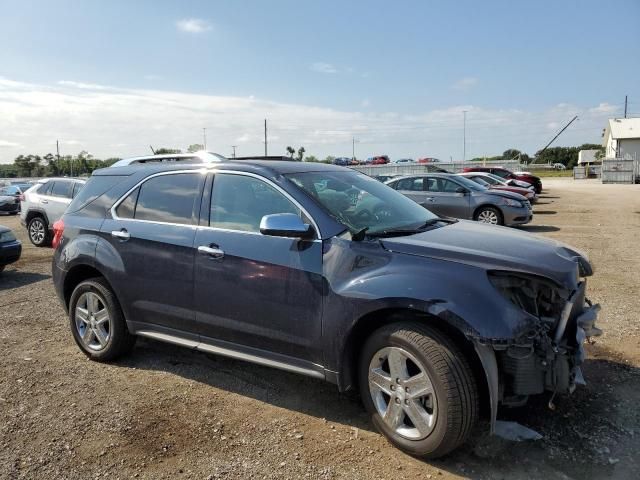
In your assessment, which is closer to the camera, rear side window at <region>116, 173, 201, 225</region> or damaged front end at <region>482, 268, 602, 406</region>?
damaged front end at <region>482, 268, 602, 406</region>

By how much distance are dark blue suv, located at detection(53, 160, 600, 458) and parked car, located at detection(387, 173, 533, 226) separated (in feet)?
32.3

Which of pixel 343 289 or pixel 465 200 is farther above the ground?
pixel 465 200

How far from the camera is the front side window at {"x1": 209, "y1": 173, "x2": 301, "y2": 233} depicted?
3.76 m

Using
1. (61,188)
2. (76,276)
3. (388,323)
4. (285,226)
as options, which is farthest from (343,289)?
(61,188)

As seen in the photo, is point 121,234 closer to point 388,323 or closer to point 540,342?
point 388,323

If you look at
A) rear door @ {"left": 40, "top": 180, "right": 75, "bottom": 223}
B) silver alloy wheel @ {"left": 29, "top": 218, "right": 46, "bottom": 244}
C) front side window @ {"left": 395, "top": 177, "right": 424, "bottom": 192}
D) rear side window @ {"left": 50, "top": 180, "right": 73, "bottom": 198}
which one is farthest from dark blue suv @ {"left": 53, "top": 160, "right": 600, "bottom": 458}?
front side window @ {"left": 395, "top": 177, "right": 424, "bottom": 192}

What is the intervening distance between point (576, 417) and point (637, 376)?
1.00m

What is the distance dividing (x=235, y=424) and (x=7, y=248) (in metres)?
7.26

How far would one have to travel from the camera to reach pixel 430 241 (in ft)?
11.0

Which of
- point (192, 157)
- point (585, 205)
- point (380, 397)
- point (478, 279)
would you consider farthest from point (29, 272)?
point (585, 205)

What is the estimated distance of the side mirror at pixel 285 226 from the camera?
337cm

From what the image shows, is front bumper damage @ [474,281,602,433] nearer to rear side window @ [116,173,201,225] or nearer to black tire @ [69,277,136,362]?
rear side window @ [116,173,201,225]

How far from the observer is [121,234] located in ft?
14.6

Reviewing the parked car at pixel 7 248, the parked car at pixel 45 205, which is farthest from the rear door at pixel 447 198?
the parked car at pixel 7 248
